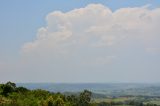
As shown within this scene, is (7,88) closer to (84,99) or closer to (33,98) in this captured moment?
(33,98)

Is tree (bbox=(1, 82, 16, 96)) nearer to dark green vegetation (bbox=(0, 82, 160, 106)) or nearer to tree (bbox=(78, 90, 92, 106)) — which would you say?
dark green vegetation (bbox=(0, 82, 160, 106))

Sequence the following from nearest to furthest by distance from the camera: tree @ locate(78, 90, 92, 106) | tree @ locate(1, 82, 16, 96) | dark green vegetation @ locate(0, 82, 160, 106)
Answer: dark green vegetation @ locate(0, 82, 160, 106) < tree @ locate(1, 82, 16, 96) < tree @ locate(78, 90, 92, 106)

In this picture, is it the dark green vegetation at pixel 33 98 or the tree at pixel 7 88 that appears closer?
the dark green vegetation at pixel 33 98

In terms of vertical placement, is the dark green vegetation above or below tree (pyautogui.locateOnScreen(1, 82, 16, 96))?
below

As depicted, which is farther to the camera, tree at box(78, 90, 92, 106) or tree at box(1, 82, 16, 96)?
tree at box(78, 90, 92, 106)

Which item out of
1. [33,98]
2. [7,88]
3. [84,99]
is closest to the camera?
[33,98]

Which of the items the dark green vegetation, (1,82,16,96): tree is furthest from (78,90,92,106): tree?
(1,82,16,96): tree

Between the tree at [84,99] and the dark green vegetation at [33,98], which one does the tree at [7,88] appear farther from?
the tree at [84,99]

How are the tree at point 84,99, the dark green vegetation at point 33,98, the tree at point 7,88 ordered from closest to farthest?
the dark green vegetation at point 33,98
the tree at point 7,88
the tree at point 84,99

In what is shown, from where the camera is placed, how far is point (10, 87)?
4508 inches

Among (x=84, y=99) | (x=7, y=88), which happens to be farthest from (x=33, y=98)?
(x=84, y=99)

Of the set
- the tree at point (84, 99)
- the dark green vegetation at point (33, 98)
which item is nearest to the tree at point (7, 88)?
the dark green vegetation at point (33, 98)

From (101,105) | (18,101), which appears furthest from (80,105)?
(101,105)

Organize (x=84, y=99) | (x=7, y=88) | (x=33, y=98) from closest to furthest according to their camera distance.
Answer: (x=33, y=98)
(x=7, y=88)
(x=84, y=99)
